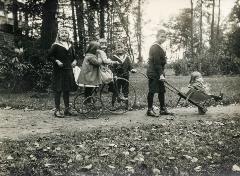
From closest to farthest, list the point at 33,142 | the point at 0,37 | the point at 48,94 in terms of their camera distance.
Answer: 1. the point at 33,142
2. the point at 48,94
3. the point at 0,37

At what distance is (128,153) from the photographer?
25.9 feet

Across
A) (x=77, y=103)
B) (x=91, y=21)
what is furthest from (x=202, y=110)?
(x=91, y=21)

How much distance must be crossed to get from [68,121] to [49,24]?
10187 millimetres

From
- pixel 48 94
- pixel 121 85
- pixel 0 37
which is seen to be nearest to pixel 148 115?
pixel 121 85

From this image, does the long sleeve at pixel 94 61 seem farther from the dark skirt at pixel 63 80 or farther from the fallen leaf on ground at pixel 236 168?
the fallen leaf on ground at pixel 236 168

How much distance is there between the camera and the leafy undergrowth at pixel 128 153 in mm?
7234

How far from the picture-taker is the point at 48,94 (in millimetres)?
17641

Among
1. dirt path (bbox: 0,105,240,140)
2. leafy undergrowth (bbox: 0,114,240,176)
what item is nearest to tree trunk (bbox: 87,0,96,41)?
dirt path (bbox: 0,105,240,140)

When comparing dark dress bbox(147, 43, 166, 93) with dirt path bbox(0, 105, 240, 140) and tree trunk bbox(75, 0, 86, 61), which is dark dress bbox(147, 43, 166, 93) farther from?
tree trunk bbox(75, 0, 86, 61)

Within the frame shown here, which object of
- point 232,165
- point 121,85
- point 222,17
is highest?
point 222,17

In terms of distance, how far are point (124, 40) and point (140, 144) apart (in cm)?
1655

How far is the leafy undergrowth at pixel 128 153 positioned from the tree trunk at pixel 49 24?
1094cm

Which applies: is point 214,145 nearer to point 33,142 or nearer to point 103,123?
point 103,123

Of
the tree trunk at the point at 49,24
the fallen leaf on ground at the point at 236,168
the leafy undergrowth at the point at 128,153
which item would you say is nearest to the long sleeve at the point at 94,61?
the leafy undergrowth at the point at 128,153
